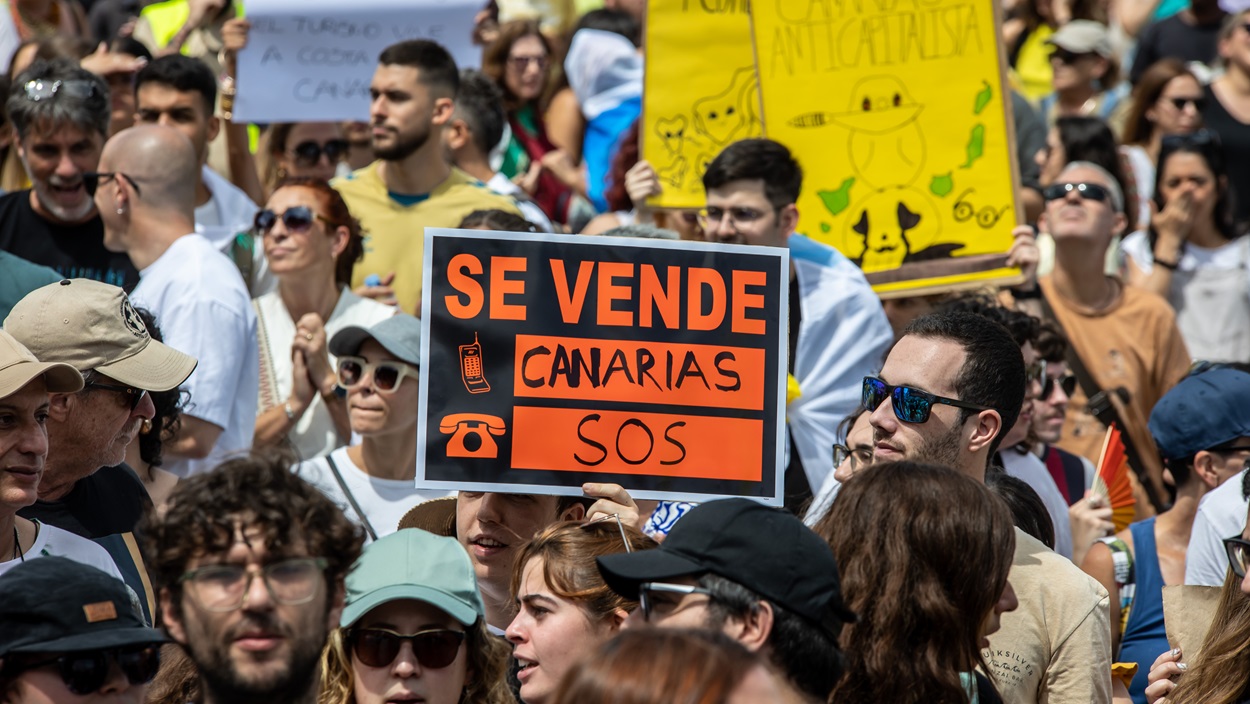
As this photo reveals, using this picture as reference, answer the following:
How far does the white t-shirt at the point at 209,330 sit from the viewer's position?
584 centimetres

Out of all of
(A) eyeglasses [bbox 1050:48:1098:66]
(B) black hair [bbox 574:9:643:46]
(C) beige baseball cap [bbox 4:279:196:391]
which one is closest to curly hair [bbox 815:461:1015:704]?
(C) beige baseball cap [bbox 4:279:196:391]

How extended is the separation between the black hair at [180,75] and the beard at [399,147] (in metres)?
0.81

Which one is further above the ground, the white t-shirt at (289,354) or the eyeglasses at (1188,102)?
the eyeglasses at (1188,102)

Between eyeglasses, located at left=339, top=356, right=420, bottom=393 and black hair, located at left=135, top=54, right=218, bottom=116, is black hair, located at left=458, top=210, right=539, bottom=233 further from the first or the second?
black hair, located at left=135, top=54, right=218, bottom=116

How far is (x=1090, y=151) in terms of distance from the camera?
29.0 feet

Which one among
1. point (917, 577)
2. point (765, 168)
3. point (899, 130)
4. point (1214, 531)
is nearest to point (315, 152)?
point (765, 168)

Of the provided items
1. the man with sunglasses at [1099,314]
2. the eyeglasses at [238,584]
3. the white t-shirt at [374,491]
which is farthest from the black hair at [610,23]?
the eyeglasses at [238,584]

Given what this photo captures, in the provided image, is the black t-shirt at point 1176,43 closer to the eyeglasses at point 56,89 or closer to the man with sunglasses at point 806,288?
the man with sunglasses at point 806,288

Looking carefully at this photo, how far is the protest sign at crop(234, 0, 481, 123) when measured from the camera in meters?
7.91

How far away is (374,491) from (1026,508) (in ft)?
6.91

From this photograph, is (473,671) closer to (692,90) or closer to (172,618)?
(172,618)

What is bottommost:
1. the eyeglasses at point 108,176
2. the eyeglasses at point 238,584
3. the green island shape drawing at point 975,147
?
the eyeglasses at point 238,584

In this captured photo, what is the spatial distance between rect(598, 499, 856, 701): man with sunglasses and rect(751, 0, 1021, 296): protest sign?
3630 millimetres

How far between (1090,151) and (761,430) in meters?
5.04
